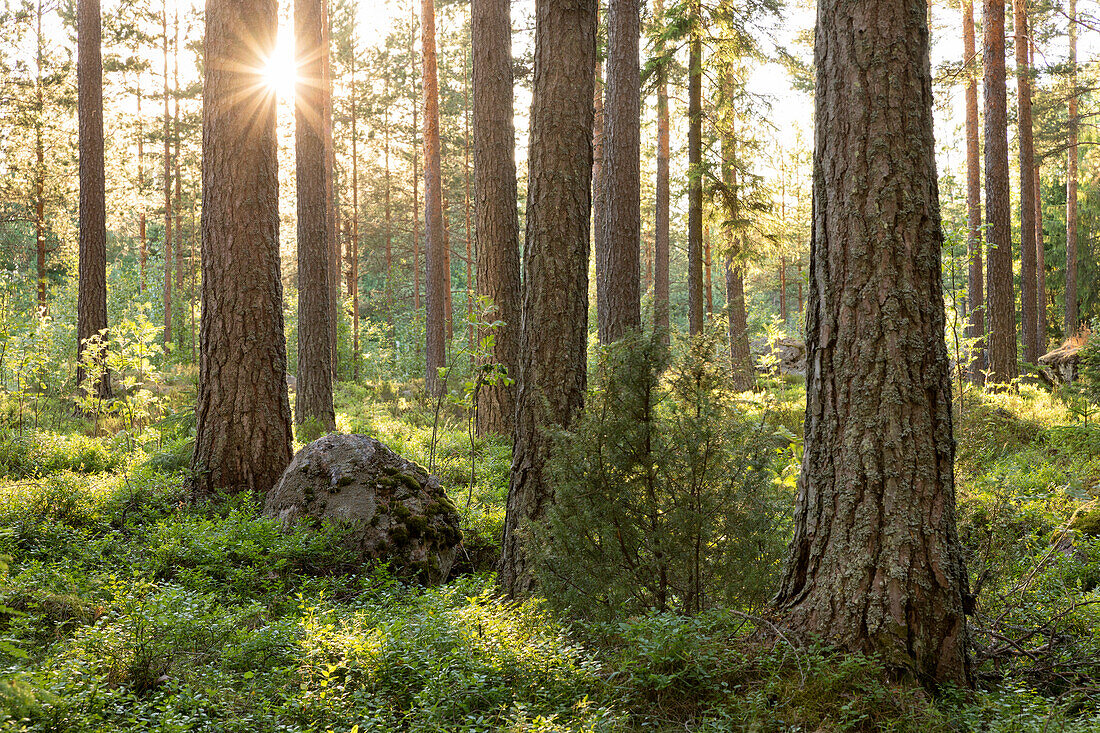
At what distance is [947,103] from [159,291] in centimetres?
3155

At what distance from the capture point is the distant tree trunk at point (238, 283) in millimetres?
6430

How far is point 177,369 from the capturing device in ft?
60.1

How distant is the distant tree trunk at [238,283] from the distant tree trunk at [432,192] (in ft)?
26.1

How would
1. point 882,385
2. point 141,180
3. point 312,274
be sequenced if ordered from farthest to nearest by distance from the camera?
point 141,180
point 312,274
point 882,385

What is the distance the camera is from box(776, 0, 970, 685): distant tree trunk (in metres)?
3.06

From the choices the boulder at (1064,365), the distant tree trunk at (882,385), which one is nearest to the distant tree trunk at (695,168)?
the boulder at (1064,365)

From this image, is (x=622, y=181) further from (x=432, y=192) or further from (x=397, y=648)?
(x=432, y=192)

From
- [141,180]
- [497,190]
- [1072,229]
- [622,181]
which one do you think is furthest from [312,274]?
[1072,229]

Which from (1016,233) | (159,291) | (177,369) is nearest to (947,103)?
(1016,233)

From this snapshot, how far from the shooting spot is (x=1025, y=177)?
55.3 feet

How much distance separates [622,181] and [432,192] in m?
7.63

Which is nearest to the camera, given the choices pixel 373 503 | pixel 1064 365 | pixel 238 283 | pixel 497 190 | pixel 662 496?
pixel 662 496

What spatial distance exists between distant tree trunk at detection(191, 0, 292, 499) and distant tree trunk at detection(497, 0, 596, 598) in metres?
2.94

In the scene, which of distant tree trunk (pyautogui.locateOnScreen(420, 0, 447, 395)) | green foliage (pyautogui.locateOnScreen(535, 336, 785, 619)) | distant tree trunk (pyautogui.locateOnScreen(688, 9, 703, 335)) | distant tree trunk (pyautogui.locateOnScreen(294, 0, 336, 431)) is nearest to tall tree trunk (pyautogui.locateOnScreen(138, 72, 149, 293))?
distant tree trunk (pyautogui.locateOnScreen(420, 0, 447, 395))
